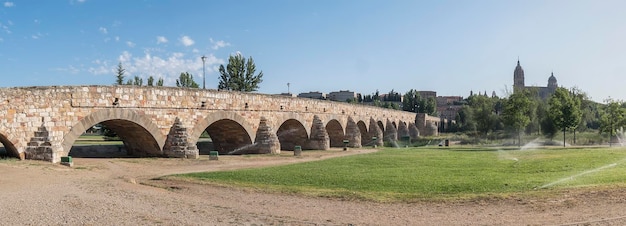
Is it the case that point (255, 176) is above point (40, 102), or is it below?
below

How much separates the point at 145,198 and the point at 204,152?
1720cm

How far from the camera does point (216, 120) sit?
72.4 feet

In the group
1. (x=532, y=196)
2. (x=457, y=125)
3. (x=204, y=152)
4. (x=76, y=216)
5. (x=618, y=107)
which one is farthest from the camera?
(x=457, y=125)

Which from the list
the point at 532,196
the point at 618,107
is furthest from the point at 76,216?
the point at 618,107

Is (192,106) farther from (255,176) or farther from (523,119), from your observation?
(523,119)

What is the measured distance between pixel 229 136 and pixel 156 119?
701 cm

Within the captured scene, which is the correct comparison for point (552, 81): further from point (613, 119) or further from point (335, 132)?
point (335, 132)

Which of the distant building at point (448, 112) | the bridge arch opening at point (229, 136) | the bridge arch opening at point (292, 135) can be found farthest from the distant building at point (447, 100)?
the bridge arch opening at point (229, 136)

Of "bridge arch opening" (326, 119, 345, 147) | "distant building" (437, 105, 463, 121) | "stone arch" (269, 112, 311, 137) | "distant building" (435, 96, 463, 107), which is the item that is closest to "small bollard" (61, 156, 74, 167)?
"stone arch" (269, 112, 311, 137)

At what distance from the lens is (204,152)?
26.3 m

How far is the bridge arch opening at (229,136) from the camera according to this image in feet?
80.0

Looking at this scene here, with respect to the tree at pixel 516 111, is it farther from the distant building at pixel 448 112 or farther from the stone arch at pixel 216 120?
the distant building at pixel 448 112

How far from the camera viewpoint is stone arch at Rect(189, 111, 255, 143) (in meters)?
20.7

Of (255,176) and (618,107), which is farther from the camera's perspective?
(618,107)
